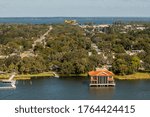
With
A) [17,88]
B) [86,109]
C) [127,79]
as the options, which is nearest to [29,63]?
[17,88]

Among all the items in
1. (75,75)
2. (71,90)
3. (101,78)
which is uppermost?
→ (101,78)

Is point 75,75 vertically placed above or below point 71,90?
below

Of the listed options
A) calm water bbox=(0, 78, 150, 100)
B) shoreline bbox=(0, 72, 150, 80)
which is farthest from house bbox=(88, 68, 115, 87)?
shoreline bbox=(0, 72, 150, 80)

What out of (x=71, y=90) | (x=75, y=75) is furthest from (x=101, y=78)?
(x=75, y=75)

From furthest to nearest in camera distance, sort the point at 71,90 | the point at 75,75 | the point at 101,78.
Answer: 1. the point at 75,75
2. the point at 101,78
3. the point at 71,90

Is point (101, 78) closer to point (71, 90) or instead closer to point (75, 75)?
point (71, 90)

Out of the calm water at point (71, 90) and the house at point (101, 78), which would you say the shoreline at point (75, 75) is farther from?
the house at point (101, 78)

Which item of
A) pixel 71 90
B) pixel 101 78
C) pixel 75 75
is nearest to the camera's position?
pixel 71 90

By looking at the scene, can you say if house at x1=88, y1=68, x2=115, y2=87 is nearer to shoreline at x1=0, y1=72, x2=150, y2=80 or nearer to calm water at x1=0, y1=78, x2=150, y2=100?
calm water at x1=0, y1=78, x2=150, y2=100

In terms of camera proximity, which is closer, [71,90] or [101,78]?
[71,90]

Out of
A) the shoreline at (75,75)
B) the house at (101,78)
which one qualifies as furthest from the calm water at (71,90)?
the shoreline at (75,75)
